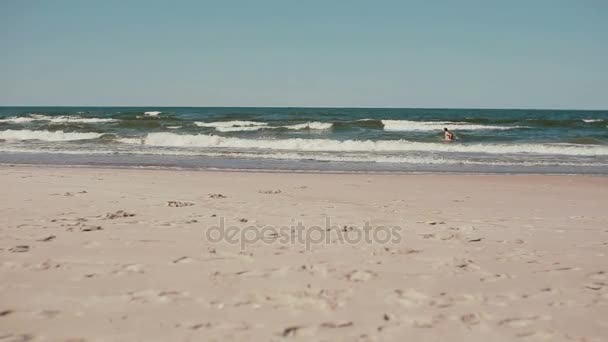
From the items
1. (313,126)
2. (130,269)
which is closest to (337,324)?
(130,269)

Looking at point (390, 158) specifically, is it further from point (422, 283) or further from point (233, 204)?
point (422, 283)

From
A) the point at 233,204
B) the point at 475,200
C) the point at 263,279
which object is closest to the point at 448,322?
the point at 263,279

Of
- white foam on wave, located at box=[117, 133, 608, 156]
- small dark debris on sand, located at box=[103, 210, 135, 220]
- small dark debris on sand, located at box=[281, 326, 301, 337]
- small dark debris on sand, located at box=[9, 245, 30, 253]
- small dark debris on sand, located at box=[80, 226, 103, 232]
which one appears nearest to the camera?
small dark debris on sand, located at box=[281, 326, 301, 337]

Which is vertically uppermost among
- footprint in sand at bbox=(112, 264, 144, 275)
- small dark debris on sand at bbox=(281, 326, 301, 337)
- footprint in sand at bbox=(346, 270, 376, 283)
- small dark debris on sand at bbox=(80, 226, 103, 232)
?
small dark debris on sand at bbox=(80, 226, 103, 232)

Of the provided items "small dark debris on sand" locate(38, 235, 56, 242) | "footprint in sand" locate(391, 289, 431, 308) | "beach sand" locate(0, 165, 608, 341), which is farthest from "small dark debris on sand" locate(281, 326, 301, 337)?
"small dark debris on sand" locate(38, 235, 56, 242)

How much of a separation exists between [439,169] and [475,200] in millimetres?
5119

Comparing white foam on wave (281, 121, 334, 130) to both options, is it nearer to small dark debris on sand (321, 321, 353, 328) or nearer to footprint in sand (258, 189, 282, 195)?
footprint in sand (258, 189, 282, 195)

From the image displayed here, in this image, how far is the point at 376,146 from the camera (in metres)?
19.5

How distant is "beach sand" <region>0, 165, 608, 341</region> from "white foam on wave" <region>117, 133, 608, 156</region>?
459 inches

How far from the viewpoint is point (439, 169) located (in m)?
12.7

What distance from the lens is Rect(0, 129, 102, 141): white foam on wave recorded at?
23750 mm

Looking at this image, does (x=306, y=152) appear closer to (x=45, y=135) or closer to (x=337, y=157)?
(x=337, y=157)

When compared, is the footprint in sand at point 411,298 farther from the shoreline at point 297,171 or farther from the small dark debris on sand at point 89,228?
the shoreline at point 297,171

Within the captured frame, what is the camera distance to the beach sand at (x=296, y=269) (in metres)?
2.83
